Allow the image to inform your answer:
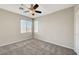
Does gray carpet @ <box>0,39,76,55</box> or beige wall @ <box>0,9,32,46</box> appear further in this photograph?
beige wall @ <box>0,9,32,46</box>

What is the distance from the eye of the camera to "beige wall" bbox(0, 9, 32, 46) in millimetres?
2771

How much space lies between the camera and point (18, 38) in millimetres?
3168

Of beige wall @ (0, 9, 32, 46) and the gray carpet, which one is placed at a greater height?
beige wall @ (0, 9, 32, 46)

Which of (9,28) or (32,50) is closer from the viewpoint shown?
(32,50)

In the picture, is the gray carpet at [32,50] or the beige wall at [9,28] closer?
the gray carpet at [32,50]

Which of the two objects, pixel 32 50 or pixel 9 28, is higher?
pixel 9 28

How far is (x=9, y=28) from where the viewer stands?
2941 mm

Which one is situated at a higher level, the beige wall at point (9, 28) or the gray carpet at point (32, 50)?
→ the beige wall at point (9, 28)

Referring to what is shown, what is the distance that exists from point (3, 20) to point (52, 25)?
228cm

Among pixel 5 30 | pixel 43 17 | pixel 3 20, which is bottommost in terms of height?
pixel 5 30

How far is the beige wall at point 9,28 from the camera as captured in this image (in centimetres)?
277
